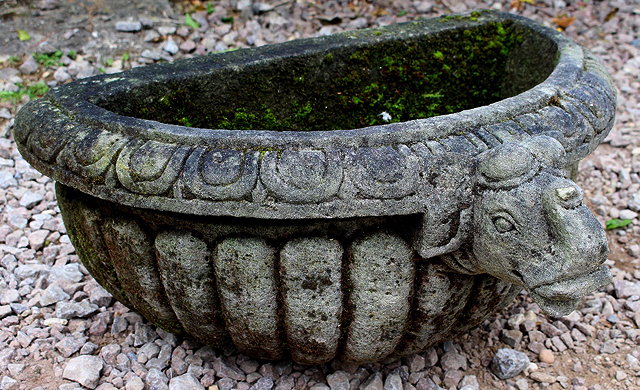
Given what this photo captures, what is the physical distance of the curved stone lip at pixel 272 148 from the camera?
1710 mm

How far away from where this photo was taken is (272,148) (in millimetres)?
1761

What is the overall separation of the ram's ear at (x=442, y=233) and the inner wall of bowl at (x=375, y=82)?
1178 millimetres

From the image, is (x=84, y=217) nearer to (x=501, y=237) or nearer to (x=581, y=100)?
(x=501, y=237)

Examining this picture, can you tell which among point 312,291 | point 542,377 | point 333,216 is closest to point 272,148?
point 333,216

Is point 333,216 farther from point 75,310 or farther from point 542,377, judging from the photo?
point 75,310

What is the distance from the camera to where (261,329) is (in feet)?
6.55

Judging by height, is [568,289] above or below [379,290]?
above

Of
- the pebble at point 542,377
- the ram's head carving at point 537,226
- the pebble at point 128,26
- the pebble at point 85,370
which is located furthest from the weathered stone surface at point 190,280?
the pebble at point 128,26

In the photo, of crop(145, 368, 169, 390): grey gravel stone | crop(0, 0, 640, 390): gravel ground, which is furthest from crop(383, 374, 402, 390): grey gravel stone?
crop(145, 368, 169, 390): grey gravel stone

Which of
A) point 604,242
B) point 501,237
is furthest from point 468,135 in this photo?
point 604,242

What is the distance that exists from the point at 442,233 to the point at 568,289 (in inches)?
13.3

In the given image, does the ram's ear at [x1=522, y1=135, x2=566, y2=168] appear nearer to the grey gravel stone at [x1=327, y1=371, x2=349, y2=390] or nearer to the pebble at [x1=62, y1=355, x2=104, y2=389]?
the grey gravel stone at [x1=327, y1=371, x2=349, y2=390]

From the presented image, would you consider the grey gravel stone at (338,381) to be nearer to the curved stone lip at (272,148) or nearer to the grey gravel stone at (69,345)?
the curved stone lip at (272,148)

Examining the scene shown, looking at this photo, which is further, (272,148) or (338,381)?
(338,381)
